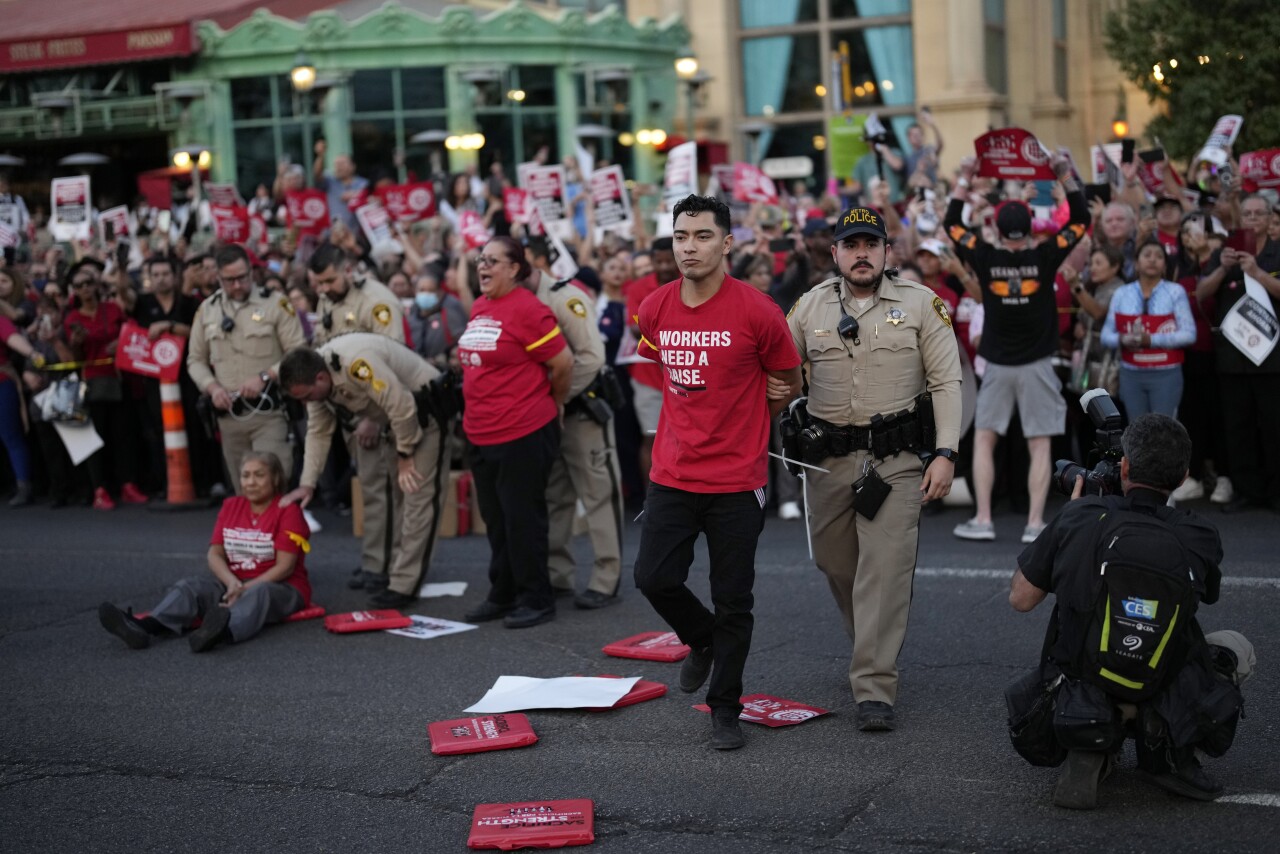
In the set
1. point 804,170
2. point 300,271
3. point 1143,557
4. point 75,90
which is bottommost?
point 1143,557

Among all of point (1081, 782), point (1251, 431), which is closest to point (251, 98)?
point (1251, 431)

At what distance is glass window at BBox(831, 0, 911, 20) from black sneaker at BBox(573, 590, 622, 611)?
75.4ft

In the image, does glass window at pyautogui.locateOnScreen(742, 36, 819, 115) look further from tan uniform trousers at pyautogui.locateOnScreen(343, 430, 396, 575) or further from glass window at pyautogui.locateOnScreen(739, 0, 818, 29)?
tan uniform trousers at pyautogui.locateOnScreen(343, 430, 396, 575)

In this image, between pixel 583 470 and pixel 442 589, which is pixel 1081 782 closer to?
pixel 583 470

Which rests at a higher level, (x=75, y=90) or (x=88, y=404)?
(x=75, y=90)

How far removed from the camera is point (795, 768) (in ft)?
18.1

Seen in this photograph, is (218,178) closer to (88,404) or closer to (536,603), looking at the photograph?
(88,404)

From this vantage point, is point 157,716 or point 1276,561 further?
point 1276,561

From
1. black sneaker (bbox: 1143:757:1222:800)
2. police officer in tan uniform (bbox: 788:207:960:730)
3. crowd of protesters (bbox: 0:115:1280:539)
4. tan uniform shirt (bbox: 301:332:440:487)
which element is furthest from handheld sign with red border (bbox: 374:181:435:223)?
black sneaker (bbox: 1143:757:1222:800)

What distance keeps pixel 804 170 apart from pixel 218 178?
11.4 metres

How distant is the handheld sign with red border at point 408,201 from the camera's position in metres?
15.7

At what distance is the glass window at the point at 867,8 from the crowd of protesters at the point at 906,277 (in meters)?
14.2

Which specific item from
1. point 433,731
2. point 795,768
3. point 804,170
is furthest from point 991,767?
point 804,170

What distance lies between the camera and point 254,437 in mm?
9773
